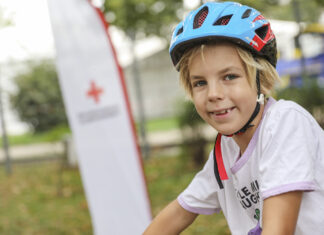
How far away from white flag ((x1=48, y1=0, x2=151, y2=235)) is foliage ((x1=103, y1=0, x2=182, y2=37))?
2409mm

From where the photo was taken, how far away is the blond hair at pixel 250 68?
1.54 meters

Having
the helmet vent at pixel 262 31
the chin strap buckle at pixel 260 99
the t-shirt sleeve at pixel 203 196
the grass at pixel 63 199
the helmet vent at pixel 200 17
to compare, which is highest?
the helmet vent at pixel 200 17

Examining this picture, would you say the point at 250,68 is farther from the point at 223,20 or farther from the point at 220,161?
the point at 220,161

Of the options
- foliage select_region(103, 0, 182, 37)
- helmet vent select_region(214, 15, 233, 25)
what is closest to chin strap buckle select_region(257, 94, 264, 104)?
helmet vent select_region(214, 15, 233, 25)

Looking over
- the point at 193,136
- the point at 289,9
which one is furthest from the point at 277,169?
the point at 289,9

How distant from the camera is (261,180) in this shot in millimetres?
1391

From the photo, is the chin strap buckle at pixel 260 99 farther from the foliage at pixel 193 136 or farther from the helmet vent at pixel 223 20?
the foliage at pixel 193 136

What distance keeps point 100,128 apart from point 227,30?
2862 millimetres

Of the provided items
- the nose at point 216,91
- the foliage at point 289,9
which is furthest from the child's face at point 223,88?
the foliage at point 289,9

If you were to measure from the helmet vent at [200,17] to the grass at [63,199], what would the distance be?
305 cm

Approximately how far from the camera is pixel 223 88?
150 centimetres

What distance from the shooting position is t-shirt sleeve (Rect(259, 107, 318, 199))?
4.27 ft

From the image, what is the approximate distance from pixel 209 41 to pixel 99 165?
2890 millimetres

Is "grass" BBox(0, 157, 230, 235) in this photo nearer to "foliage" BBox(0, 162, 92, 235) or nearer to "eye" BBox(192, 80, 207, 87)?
"foliage" BBox(0, 162, 92, 235)
